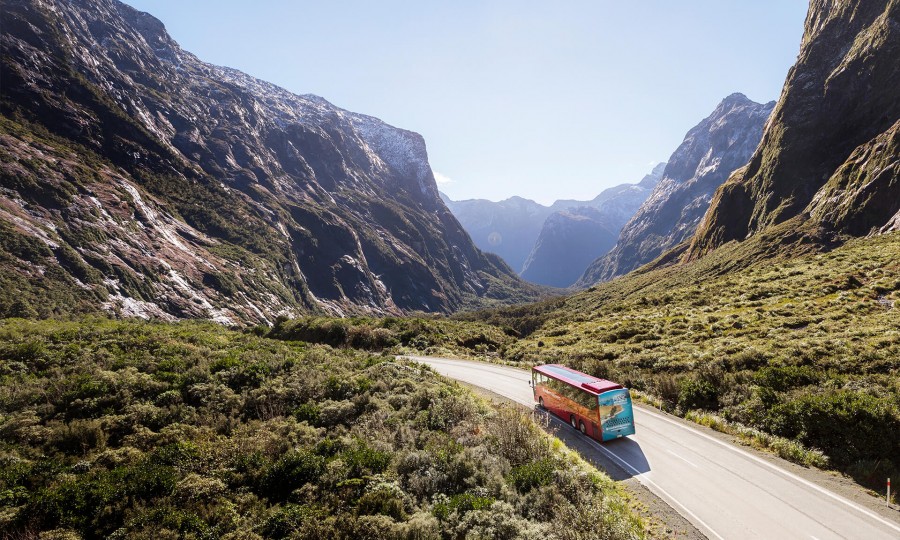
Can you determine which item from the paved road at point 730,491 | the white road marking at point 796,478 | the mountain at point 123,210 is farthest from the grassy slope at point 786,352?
the mountain at point 123,210

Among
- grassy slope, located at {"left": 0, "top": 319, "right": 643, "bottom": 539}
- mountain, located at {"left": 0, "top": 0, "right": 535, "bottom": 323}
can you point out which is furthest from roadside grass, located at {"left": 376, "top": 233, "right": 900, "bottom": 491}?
mountain, located at {"left": 0, "top": 0, "right": 535, "bottom": 323}

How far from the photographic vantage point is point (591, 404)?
18.0 metres

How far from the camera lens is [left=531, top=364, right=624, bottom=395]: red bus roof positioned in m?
18.1

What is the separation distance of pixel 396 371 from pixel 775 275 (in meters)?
57.8

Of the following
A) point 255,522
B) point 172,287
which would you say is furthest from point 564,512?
point 172,287

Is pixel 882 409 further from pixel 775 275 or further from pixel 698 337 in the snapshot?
pixel 775 275

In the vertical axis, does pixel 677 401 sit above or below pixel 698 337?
below

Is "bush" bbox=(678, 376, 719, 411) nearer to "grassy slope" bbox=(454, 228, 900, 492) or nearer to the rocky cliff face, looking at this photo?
"grassy slope" bbox=(454, 228, 900, 492)

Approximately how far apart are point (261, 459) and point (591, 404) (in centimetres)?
1359

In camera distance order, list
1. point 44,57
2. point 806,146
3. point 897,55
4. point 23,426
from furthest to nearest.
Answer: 1. point 44,57
2. point 806,146
3. point 897,55
4. point 23,426

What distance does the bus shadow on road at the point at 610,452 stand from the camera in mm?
15109

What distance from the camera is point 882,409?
14.1m

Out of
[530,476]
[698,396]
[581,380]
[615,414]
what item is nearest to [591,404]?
[615,414]

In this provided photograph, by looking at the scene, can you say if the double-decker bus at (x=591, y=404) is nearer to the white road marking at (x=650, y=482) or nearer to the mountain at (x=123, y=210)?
the white road marking at (x=650, y=482)
